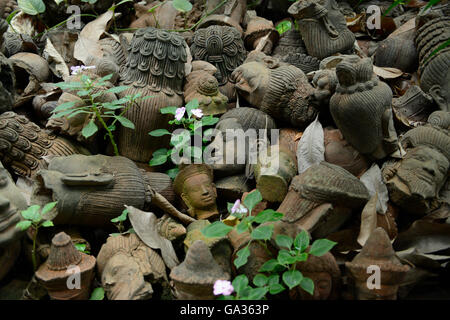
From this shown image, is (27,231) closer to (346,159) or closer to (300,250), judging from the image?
(300,250)

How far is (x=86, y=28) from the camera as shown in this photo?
2736 mm

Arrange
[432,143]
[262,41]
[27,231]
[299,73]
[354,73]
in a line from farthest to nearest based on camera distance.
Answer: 1. [262,41]
2. [299,73]
3. [432,143]
4. [354,73]
5. [27,231]

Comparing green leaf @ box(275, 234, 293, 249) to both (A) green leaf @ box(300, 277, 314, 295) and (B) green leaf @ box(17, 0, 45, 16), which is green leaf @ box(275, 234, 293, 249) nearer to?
(A) green leaf @ box(300, 277, 314, 295)

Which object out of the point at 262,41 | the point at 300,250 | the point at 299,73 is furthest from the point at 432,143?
the point at 262,41

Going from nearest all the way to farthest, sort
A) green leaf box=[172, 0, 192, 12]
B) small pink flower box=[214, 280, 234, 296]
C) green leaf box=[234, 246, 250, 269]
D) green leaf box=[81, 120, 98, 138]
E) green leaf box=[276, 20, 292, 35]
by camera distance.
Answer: small pink flower box=[214, 280, 234, 296]
green leaf box=[234, 246, 250, 269]
green leaf box=[81, 120, 98, 138]
green leaf box=[172, 0, 192, 12]
green leaf box=[276, 20, 292, 35]

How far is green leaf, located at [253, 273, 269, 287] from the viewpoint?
→ 1.51 metres

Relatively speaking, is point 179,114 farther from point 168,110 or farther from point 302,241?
point 302,241

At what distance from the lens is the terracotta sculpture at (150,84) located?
2146 mm

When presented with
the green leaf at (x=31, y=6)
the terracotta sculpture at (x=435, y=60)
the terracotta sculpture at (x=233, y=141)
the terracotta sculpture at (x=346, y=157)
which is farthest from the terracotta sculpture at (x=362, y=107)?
the green leaf at (x=31, y=6)

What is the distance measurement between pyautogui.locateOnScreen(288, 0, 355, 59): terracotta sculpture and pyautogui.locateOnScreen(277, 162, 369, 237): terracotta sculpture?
905 mm

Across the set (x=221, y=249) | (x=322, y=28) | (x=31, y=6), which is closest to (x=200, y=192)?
(x=221, y=249)

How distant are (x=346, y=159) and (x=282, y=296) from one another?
67 cm

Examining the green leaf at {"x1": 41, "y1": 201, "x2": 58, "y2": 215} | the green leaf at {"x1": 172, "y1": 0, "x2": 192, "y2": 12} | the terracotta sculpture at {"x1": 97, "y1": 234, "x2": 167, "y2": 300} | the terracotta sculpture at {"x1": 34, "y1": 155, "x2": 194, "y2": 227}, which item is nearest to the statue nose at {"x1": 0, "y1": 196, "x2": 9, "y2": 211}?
the green leaf at {"x1": 41, "y1": 201, "x2": 58, "y2": 215}

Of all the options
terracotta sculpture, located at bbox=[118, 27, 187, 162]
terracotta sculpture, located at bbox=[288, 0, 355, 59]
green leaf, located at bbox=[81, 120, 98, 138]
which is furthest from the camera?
terracotta sculpture, located at bbox=[288, 0, 355, 59]
